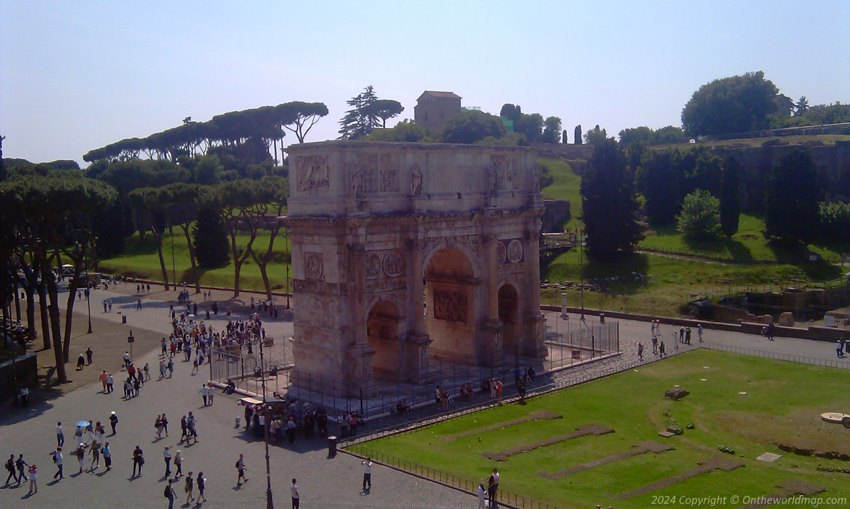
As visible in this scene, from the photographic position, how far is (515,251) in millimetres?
44750

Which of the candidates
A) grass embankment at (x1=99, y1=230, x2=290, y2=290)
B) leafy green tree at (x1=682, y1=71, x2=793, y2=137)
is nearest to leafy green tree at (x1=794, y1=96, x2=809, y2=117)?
leafy green tree at (x1=682, y1=71, x2=793, y2=137)

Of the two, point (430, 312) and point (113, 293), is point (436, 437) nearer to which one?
point (430, 312)

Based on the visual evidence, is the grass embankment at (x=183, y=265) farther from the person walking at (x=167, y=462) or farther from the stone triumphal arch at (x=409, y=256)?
the person walking at (x=167, y=462)

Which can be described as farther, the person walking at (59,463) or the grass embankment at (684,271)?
the grass embankment at (684,271)

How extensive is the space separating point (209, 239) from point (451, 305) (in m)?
44.3

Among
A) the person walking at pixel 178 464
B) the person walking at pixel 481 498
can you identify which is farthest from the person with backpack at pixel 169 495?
the person walking at pixel 481 498

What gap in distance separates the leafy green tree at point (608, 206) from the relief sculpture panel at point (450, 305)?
2878cm

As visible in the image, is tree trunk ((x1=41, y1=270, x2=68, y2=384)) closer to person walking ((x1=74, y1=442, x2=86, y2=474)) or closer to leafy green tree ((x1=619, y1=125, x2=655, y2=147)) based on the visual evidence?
person walking ((x1=74, y1=442, x2=86, y2=474))

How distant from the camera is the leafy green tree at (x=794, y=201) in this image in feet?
226

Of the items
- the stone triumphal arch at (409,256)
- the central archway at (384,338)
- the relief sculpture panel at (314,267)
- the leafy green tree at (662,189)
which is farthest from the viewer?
the leafy green tree at (662,189)

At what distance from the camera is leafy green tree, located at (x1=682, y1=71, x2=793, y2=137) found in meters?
118

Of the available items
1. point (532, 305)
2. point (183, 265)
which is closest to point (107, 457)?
point (532, 305)

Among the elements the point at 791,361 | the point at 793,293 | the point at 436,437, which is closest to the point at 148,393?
the point at 436,437

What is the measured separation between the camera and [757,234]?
247 ft
